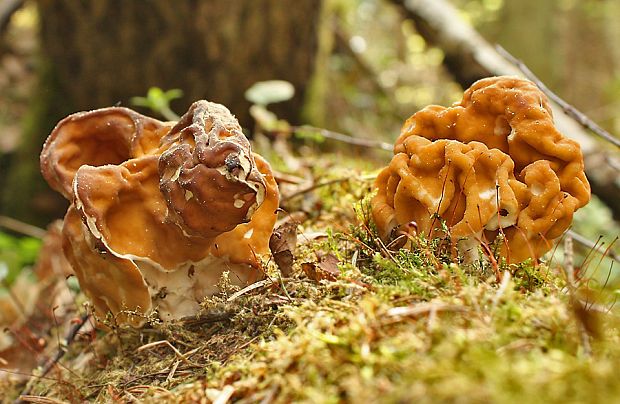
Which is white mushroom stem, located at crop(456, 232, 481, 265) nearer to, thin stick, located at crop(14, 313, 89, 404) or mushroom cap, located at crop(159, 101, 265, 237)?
mushroom cap, located at crop(159, 101, 265, 237)

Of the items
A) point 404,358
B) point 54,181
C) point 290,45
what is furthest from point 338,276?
point 290,45

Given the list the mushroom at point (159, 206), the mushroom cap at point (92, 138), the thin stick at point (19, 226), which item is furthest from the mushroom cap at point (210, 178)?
the thin stick at point (19, 226)

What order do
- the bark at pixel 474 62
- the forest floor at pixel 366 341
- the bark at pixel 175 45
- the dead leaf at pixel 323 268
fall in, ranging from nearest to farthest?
the forest floor at pixel 366 341, the dead leaf at pixel 323 268, the bark at pixel 474 62, the bark at pixel 175 45

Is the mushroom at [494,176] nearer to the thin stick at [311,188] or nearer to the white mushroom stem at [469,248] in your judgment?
the white mushroom stem at [469,248]

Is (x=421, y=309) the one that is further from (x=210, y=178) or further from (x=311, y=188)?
(x=311, y=188)

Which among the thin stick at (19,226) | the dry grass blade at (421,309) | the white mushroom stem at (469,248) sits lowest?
the thin stick at (19,226)

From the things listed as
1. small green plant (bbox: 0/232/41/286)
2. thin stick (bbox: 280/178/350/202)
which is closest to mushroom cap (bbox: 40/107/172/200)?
thin stick (bbox: 280/178/350/202)

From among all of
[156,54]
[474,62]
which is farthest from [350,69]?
[156,54]
